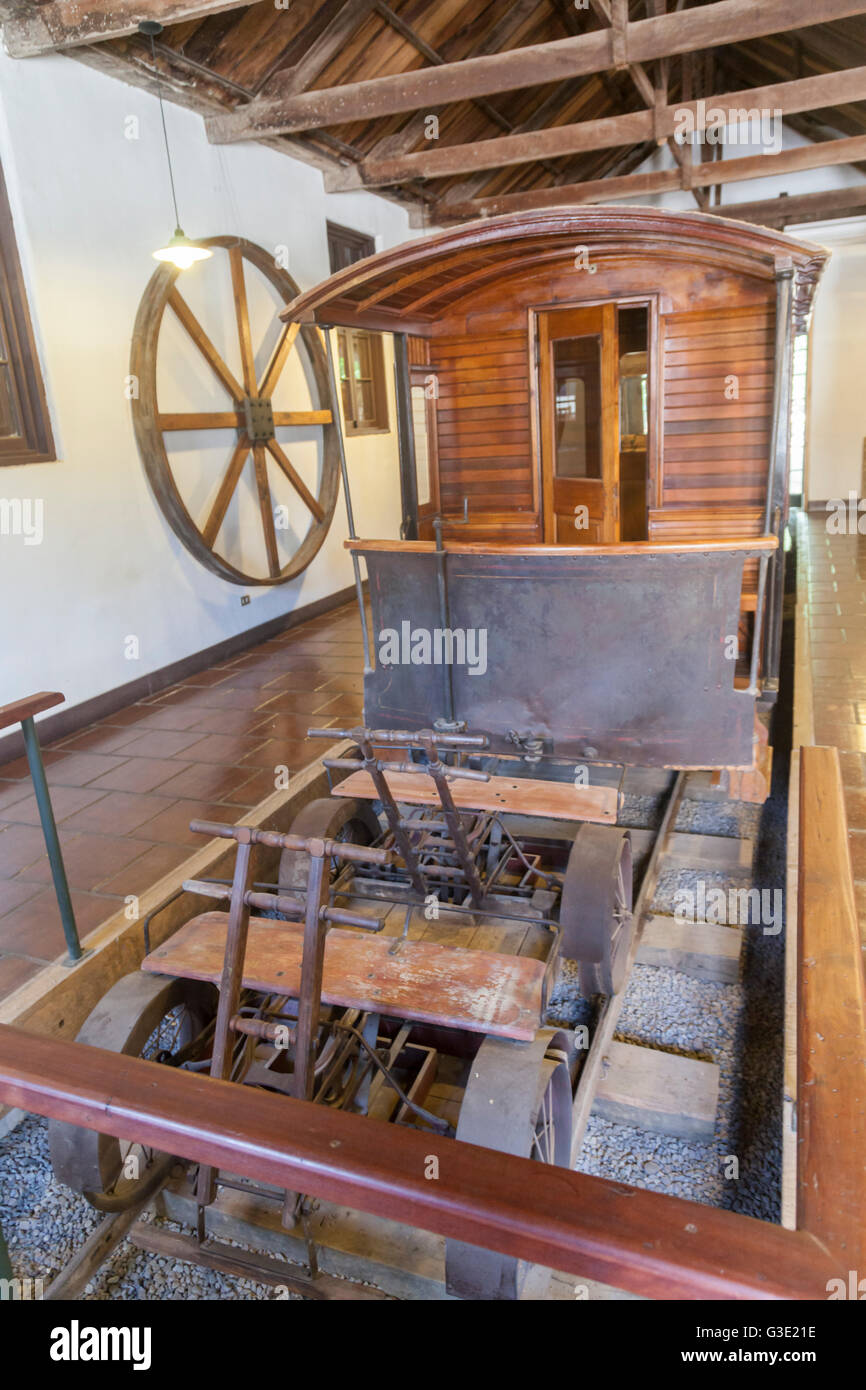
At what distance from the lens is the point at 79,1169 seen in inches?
96.0

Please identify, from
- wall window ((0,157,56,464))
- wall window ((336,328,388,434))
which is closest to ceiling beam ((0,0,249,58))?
wall window ((0,157,56,464))

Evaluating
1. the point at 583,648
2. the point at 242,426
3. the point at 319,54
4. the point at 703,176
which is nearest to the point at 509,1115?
the point at 583,648

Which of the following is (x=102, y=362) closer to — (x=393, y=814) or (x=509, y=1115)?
(x=393, y=814)

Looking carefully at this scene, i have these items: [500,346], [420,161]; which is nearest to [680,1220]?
[500,346]

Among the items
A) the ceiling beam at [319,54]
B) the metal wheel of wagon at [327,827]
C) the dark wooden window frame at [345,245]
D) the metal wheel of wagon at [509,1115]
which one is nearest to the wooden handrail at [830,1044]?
the metal wheel of wagon at [509,1115]

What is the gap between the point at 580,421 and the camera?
18.4ft

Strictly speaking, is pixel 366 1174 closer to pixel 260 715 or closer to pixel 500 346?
pixel 260 715

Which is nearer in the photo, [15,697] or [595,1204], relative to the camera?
[595,1204]

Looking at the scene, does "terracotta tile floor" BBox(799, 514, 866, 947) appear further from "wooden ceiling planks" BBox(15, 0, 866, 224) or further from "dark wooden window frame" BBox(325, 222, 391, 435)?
"dark wooden window frame" BBox(325, 222, 391, 435)

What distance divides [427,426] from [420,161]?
10.4 ft

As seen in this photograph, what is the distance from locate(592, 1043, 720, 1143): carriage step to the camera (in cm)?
303

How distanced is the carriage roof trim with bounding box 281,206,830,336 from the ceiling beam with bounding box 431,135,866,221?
3873mm
